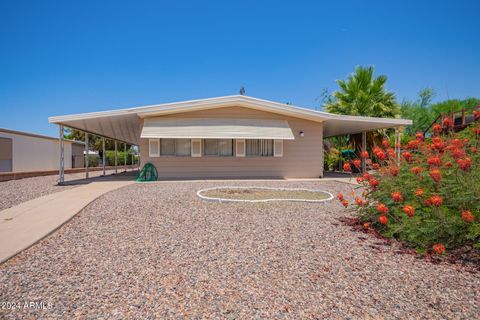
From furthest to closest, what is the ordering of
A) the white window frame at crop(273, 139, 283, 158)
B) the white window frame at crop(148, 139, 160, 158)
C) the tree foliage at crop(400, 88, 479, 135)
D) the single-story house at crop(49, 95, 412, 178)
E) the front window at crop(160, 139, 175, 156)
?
the tree foliage at crop(400, 88, 479, 135) < the white window frame at crop(273, 139, 283, 158) < the front window at crop(160, 139, 175, 156) < the white window frame at crop(148, 139, 160, 158) < the single-story house at crop(49, 95, 412, 178)

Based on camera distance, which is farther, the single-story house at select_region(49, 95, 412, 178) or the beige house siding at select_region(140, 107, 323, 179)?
the beige house siding at select_region(140, 107, 323, 179)

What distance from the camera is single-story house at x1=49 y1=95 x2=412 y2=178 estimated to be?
40.1ft

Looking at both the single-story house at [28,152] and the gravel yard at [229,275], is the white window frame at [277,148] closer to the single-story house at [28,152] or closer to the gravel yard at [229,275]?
the gravel yard at [229,275]

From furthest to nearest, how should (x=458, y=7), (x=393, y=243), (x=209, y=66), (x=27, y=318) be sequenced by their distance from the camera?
(x=209, y=66) → (x=458, y=7) → (x=393, y=243) → (x=27, y=318)

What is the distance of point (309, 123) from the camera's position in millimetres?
14109

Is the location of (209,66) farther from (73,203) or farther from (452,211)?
(452,211)

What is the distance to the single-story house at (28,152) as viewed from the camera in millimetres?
15859

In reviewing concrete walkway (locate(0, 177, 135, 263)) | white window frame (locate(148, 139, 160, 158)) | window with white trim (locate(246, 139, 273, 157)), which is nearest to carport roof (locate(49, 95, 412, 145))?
white window frame (locate(148, 139, 160, 158))

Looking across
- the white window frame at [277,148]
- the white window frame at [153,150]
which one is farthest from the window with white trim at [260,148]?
the white window frame at [153,150]

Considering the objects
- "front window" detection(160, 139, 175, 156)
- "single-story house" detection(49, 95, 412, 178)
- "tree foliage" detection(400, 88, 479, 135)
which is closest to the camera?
"single-story house" detection(49, 95, 412, 178)

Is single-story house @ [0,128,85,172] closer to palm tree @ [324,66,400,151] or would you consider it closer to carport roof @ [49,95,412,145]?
carport roof @ [49,95,412,145]

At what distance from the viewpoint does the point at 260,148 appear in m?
13.8

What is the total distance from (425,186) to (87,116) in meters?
12.9

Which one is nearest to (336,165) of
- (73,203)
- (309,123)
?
(309,123)
